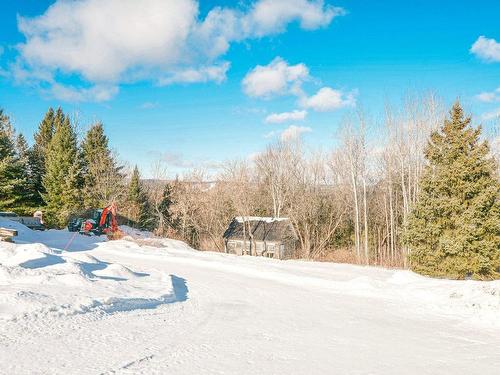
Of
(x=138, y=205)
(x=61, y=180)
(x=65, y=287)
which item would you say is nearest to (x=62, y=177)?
(x=61, y=180)

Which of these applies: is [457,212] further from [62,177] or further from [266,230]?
[62,177]

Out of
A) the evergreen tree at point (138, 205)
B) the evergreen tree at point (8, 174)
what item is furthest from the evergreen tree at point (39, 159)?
the evergreen tree at point (138, 205)

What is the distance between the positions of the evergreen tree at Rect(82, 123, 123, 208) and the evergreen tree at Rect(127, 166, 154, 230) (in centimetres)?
294

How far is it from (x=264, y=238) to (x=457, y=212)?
2043cm

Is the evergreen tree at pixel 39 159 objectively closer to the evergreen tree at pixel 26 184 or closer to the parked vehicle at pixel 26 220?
the evergreen tree at pixel 26 184

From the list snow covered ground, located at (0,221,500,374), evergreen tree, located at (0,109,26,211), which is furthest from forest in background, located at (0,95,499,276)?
snow covered ground, located at (0,221,500,374)

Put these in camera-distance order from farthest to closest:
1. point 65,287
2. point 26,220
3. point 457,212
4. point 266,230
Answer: point 266,230
point 26,220
point 457,212
point 65,287

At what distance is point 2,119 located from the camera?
111 ft

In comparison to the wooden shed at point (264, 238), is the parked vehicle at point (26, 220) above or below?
above

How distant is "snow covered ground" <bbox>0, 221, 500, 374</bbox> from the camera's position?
17.5 feet

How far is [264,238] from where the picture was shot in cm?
3528

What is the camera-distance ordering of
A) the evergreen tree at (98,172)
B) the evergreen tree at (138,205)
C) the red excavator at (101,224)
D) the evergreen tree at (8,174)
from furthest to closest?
the evergreen tree at (138,205), the evergreen tree at (98,172), the evergreen tree at (8,174), the red excavator at (101,224)

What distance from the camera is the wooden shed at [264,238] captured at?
34750 millimetres

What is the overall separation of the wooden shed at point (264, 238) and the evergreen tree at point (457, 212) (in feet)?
57.6
